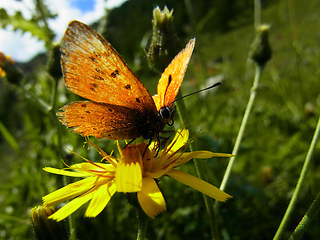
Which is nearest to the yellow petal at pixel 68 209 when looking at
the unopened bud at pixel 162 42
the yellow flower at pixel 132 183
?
the yellow flower at pixel 132 183

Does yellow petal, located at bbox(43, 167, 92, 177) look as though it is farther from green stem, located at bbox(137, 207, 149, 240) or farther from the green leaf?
the green leaf

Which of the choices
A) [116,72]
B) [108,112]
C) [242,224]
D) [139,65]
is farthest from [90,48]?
[139,65]

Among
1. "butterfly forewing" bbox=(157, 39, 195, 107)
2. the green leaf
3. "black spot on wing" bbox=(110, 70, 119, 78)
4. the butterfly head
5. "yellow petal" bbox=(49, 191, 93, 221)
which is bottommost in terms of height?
"yellow petal" bbox=(49, 191, 93, 221)

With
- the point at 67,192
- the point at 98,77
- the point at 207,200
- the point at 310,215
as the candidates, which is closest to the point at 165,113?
the point at 98,77

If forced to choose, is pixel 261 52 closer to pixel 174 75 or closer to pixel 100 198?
pixel 174 75

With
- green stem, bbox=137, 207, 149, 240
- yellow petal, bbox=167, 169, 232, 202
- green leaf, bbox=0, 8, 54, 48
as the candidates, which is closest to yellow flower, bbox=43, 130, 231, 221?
yellow petal, bbox=167, 169, 232, 202

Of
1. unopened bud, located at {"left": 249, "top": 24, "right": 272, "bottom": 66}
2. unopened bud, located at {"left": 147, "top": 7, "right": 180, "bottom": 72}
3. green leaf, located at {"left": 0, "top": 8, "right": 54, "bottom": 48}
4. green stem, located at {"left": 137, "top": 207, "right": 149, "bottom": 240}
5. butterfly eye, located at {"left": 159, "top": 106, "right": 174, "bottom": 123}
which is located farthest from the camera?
green leaf, located at {"left": 0, "top": 8, "right": 54, "bottom": 48}

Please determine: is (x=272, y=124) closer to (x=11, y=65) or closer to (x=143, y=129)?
(x=143, y=129)
